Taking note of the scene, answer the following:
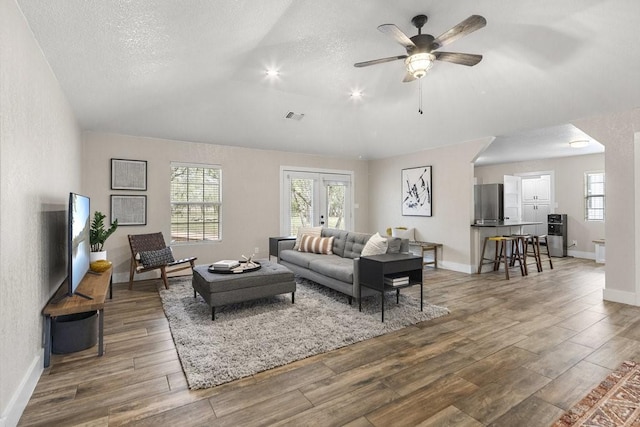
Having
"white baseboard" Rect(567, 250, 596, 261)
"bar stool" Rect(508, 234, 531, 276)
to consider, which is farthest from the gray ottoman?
"white baseboard" Rect(567, 250, 596, 261)

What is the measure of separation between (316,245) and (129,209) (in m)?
3.07

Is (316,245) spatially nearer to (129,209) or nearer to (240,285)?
(240,285)

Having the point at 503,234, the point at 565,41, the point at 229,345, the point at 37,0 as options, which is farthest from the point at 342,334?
the point at 503,234

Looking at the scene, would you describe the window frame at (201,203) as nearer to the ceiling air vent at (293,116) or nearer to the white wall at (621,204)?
the ceiling air vent at (293,116)

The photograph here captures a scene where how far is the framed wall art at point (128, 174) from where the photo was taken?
5.04 metres

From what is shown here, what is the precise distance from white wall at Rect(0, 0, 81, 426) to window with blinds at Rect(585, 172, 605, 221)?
9.68 meters

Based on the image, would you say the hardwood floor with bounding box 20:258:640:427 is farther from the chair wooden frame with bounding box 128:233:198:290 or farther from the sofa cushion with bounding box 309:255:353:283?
the chair wooden frame with bounding box 128:233:198:290

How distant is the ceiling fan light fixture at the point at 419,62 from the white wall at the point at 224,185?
13.3ft

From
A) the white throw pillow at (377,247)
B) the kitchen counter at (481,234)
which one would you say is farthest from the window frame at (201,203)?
the kitchen counter at (481,234)

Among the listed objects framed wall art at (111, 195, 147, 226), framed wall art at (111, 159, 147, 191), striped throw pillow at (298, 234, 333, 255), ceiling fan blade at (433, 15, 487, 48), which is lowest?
striped throw pillow at (298, 234, 333, 255)

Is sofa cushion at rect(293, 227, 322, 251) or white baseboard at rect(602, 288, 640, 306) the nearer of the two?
white baseboard at rect(602, 288, 640, 306)

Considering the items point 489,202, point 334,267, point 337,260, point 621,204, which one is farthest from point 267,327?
point 489,202

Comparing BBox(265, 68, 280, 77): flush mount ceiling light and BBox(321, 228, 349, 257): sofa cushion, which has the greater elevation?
BBox(265, 68, 280, 77): flush mount ceiling light

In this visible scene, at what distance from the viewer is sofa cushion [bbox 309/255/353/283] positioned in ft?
12.4
